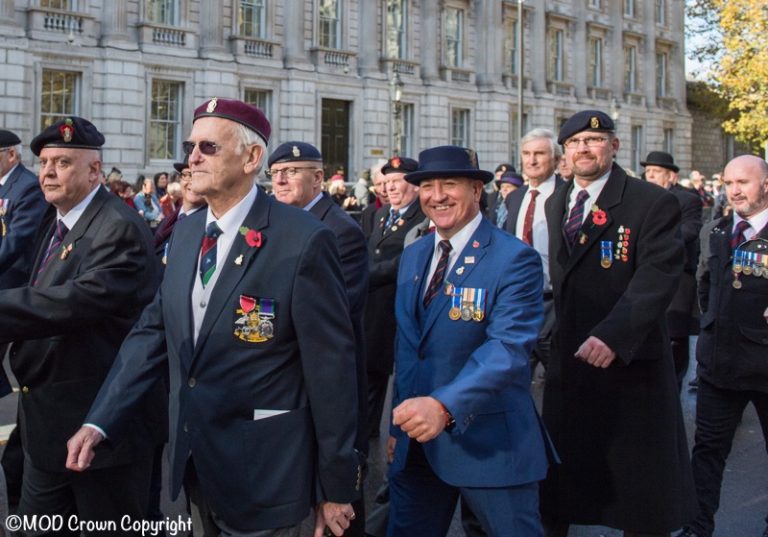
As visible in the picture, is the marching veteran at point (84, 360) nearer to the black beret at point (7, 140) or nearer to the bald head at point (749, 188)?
the black beret at point (7, 140)

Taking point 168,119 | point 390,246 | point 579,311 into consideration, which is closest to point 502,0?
point 168,119

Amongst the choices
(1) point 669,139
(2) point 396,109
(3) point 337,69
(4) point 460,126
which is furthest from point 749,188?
(1) point 669,139

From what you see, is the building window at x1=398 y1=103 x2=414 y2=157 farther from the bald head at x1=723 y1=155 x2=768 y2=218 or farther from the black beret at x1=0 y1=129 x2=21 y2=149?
the bald head at x1=723 y1=155 x2=768 y2=218

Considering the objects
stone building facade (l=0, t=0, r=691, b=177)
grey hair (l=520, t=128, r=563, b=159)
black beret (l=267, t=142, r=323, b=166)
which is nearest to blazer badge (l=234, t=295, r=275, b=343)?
black beret (l=267, t=142, r=323, b=166)

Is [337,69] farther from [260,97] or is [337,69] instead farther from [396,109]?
[260,97]

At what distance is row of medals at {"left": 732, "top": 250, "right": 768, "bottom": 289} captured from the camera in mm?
5770

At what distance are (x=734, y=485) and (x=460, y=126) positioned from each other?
3232 centimetres

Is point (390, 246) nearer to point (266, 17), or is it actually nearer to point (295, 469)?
point (295, 469)

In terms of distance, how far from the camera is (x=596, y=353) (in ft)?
15.0

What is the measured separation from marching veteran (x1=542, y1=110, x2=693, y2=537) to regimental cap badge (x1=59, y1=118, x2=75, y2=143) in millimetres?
2540

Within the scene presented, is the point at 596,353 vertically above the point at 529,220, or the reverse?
the point at 529,220

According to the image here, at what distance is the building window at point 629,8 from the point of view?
1884 inches

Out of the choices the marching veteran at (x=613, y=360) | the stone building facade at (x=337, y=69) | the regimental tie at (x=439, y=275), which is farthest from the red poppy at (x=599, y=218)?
the stone building facade at (x=337, y=69)

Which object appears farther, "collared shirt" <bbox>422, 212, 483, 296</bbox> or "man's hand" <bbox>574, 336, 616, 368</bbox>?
"man's hand" <bbox>574, 336, 616, 368</bbox>
